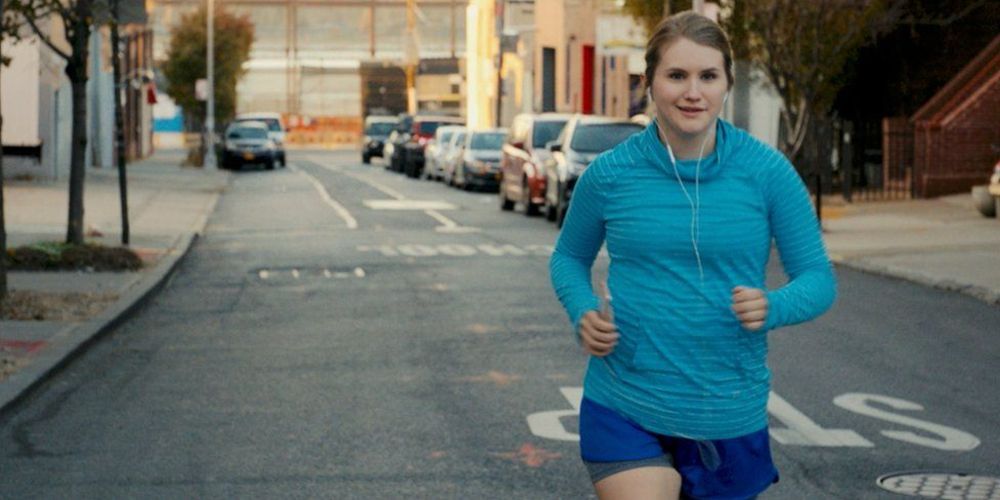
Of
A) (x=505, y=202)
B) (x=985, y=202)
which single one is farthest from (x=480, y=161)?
(x=985, y=202)

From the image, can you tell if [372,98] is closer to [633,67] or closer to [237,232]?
[633,67]

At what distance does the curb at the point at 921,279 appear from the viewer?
17528 millimetres

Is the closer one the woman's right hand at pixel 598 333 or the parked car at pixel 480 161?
the woman's right hand at pixel 598 333

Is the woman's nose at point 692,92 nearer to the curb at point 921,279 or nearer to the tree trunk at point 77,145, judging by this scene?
the curb at point 921,279

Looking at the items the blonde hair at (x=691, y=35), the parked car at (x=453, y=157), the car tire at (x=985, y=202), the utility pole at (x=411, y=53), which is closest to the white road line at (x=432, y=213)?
the parked car at (x=453, y=157)

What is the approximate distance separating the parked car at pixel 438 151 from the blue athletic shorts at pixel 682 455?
1942 inches

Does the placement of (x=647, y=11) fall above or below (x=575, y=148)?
above

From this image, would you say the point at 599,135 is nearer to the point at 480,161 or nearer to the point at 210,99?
the point at 480,161

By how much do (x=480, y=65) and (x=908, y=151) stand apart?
203ft

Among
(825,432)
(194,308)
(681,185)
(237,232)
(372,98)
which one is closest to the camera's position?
(681,185)

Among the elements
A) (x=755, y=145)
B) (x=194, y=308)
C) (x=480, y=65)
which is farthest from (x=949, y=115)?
(x=480, y=65)

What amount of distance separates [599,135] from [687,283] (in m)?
26.8

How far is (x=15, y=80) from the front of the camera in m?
43.8

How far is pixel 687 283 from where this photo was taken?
466 centimetres
